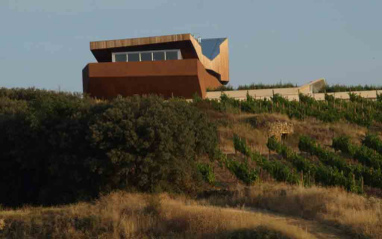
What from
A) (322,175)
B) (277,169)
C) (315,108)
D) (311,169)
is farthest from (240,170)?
(315,108)

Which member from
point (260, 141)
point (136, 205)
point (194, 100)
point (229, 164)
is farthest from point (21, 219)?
point (194, 100)

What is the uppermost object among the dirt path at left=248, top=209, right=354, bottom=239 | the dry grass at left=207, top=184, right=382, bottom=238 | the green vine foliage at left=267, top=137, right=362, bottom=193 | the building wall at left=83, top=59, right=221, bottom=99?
the building wall at left=83, top=59, right=221, bottom=99

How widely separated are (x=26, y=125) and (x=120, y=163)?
4.96 metres

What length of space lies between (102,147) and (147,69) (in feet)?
60.0

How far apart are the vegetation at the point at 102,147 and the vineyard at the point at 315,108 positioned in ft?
51.7

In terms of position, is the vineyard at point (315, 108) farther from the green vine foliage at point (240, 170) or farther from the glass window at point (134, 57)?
the green vine foliage at point (240, 170)

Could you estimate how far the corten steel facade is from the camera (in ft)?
116

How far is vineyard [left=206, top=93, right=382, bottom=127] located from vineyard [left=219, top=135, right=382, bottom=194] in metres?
8.87

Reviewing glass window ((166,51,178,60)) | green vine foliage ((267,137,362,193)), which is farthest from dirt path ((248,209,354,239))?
glass window ((166,51,178,60))

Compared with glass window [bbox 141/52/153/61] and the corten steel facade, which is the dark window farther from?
glass window [bbox 141/52/153/61]

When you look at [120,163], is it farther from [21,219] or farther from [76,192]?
[21,219]

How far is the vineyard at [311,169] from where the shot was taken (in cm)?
2264

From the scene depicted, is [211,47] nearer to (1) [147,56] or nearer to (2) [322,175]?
(1) [147,56]

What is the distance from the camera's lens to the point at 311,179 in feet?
77.4
